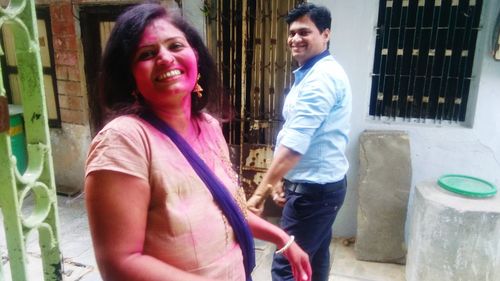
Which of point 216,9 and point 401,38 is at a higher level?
point 216,9

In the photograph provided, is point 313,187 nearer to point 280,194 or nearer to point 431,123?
point 280,194

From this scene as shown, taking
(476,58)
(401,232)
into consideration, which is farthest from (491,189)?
(476,58)

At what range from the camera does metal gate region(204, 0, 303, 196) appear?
3.73 metres

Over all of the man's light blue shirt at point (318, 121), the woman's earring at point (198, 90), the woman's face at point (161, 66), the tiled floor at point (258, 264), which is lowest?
the tiled floor at point (258, 264)

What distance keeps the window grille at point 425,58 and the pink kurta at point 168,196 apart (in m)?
2.71

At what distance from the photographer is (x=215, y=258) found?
117 cm

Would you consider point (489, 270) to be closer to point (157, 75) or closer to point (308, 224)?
point (308, 224)

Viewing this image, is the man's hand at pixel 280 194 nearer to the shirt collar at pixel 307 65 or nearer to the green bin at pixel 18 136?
the shirt collar at pixel 307 65

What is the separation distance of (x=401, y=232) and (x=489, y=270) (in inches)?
28.9

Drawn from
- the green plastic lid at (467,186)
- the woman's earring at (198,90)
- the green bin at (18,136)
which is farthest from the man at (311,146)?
the green bin at (18,136)

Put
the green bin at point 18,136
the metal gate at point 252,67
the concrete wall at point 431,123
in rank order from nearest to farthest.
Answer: the concrete wall at point 431,123
the metal gate at point 252,67
the green bin at point 18,136

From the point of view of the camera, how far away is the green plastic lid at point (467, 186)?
285 cm

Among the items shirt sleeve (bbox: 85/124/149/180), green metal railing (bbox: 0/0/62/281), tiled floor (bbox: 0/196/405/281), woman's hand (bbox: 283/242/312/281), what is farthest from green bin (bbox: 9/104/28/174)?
shirt sleeve (bbox: 85/124/149/180)

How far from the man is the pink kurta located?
3.46ft
